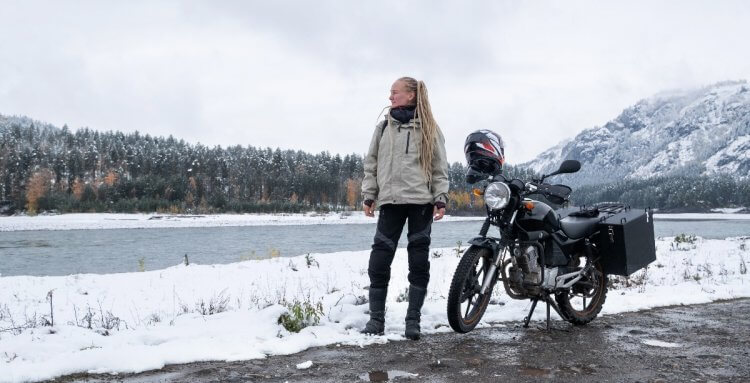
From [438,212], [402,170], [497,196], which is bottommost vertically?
[438,212]

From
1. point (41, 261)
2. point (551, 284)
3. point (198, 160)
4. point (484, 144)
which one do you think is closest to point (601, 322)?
point (551, 284)

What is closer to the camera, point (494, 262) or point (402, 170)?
point (494, 262)

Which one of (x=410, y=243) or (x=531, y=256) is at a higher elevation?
(x=410, y=243)

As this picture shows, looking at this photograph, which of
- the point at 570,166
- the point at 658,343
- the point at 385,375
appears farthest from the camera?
the point at 570,166

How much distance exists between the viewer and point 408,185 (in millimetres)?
4672

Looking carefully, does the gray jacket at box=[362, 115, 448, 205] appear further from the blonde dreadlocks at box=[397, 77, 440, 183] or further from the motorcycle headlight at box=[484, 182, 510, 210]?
the motorcycle headlight at box=[484, 182, 510, 210]

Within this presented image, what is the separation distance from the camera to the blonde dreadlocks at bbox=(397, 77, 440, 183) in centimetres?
474

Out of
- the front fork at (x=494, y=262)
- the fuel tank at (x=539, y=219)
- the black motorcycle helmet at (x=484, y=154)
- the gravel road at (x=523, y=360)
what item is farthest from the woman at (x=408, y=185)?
the fuel tank at (x=539, y=219)

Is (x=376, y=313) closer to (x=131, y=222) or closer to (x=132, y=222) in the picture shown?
(x=132, y=222)

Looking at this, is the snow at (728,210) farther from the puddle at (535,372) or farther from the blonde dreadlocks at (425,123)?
the puddle at (535,372)

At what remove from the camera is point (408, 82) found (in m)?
4.89

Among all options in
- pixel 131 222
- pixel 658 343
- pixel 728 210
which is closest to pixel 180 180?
pixel 131 222

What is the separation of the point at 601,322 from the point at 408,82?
308cm

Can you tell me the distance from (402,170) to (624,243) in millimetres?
2453
